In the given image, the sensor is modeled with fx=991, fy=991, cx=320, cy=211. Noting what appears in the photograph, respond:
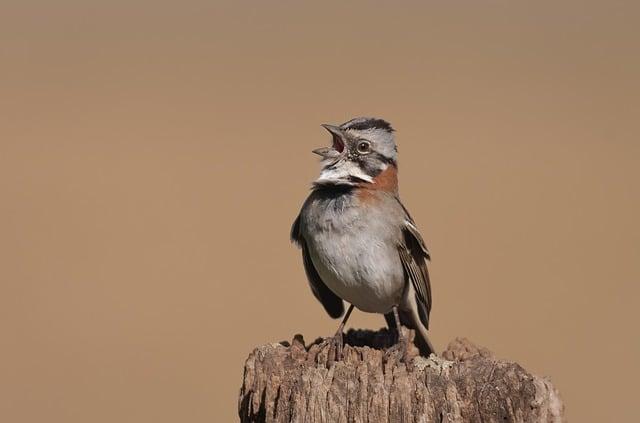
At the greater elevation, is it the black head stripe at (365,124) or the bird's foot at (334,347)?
the black head stripe at (365,124)

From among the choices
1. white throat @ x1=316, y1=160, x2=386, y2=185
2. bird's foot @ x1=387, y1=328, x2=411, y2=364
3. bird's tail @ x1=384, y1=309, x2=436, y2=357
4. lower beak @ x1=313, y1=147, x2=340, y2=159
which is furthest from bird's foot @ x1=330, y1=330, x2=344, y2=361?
lower beak @ x1=313, y1=147, x2=340, y2=159

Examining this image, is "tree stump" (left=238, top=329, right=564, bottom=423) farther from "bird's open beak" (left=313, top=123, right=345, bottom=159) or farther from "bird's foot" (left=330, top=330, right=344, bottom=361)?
"bird's open beak" (left=313, top=123, right=345, bottom=159)

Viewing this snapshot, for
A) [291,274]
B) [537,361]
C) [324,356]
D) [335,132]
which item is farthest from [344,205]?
A: [291,274]

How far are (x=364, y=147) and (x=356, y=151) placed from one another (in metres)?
0.06

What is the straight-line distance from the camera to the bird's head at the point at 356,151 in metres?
7.07

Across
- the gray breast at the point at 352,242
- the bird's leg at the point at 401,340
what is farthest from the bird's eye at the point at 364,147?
the bird's leg at the point at 401,340

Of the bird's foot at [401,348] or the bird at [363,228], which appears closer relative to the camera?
the bird's foot at [401,348]

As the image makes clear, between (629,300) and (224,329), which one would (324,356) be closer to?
(224,329)

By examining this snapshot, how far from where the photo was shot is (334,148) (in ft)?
23.5

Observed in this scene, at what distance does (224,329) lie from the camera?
516 inches

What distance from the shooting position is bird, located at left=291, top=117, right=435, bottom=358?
6922mm

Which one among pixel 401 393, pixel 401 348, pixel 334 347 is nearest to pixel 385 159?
pixel 401 348

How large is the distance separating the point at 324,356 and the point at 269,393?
703 millimetres

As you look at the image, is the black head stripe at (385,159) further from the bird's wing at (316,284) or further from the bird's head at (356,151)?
the bird's wing at (316,284)
